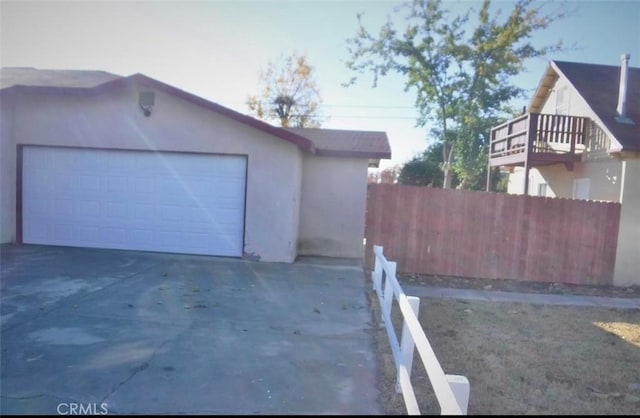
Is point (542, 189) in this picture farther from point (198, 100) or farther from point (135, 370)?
point (135, 370)

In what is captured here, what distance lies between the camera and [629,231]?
31.8 ft

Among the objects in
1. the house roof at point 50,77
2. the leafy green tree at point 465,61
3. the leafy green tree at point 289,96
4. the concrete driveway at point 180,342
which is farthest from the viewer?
the leafy green tree at point 289,96

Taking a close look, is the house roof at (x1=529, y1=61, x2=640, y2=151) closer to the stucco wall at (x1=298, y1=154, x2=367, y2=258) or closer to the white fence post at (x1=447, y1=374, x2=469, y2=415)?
A: the stucco wall at (x1=298, y1=154, x2=367, y2=258)

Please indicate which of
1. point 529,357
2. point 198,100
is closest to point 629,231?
point 529,357

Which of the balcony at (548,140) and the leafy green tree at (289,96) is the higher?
the leafy green tree at (289,96)

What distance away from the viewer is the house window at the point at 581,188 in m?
11.6

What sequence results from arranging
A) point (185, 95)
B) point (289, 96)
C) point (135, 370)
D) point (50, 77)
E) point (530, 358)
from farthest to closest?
point (289, 96) < point (50, 77) < point (185, 95) < point (530, 358) < point (135, 370)

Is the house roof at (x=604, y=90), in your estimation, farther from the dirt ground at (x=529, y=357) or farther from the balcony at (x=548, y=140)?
the dirt ground at (x=529, y=357)

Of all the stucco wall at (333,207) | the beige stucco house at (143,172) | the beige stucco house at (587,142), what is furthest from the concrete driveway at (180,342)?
the beige stucco house at (587,142)

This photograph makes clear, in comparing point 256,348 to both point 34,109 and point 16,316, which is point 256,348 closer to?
point 16,316

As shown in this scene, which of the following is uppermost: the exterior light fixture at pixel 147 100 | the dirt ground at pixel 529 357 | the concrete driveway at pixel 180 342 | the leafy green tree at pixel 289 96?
the leafy green tree at pixel 289 96

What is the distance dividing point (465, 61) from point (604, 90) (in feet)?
33.8

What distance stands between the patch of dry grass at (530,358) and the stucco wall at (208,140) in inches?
131

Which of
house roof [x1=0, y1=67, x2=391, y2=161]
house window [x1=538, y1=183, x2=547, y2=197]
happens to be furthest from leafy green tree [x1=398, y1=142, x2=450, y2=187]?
house roof [x1=0, y1=67, x2=391, y2=161]
